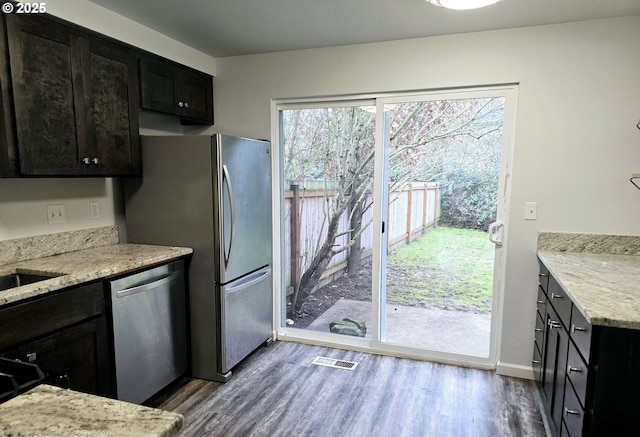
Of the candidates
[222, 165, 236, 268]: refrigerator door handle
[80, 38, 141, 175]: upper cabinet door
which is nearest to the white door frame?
[222, 165, 236, 268]: refrigerator door handle

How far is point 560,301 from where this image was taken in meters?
1.94

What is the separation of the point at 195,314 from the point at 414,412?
1.54 metres

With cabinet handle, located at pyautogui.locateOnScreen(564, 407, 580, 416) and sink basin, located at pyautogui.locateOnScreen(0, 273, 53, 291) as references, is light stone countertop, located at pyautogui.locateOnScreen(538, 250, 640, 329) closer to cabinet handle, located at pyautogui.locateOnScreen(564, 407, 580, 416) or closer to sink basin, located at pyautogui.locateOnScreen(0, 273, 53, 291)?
cabinet handle, located at pyautogui.locateOnScreen(564, 407, 580, 416)

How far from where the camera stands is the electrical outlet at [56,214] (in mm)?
2359

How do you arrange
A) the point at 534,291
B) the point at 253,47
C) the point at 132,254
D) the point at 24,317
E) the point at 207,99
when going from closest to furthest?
the point at 24,317 < the point at 132,254 < the point at 534,291 < the point at 253,47 < the point at 207,99

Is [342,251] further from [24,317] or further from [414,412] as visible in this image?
[24,317]

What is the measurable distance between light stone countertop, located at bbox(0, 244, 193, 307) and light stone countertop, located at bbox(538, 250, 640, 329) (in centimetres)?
215

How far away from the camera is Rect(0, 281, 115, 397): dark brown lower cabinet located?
63.5 inches

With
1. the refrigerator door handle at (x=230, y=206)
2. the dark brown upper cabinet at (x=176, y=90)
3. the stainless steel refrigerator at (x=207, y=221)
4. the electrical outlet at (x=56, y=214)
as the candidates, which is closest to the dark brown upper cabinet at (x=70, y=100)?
the dark brown upper cabinet at (x=176, y=90)

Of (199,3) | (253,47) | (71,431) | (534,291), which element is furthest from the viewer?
(253,47)

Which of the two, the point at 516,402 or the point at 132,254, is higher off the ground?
the point at 132,254

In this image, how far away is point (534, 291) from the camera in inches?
105

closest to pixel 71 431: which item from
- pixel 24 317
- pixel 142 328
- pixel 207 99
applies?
pixel 24 317

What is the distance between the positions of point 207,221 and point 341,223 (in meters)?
1.13
